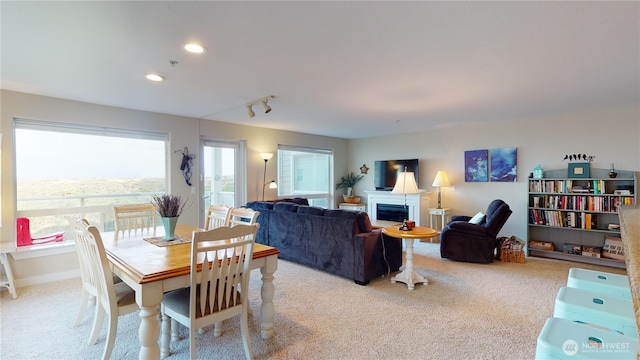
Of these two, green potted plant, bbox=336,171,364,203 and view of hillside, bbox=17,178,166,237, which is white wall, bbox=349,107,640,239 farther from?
view of hillside, bbox=17,178,166,237

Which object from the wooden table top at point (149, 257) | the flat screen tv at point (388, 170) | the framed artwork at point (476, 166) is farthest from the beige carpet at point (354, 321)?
the flat screen tv at point (388, 170)

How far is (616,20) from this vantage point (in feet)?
6.27

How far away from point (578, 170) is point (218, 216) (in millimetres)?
5039

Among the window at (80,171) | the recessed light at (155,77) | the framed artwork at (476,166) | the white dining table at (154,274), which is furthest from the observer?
the framed artwork at (476,166)

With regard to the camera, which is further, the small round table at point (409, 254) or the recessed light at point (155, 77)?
the small round table at point (409, 254)

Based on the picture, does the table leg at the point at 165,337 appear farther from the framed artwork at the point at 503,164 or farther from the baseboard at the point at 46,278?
the framed artwork at the point at 503,164

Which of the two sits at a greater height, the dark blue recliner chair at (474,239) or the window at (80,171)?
the window at (80,171)

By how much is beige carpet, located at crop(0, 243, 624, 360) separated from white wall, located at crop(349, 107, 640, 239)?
1915mm

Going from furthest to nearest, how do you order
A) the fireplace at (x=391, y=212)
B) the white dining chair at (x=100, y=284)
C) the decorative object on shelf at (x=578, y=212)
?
the fireplace at (x=391, y=212) < the decorative object on shelf at (x=578, y=212) < the white dining chair at (x=100, y=284)

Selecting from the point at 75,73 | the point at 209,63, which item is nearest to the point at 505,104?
the point at 209,63

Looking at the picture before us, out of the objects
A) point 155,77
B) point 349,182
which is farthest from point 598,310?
point 349,182

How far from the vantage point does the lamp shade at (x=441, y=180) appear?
5.79 metres

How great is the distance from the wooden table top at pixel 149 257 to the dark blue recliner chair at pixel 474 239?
10.3ft

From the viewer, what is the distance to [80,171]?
4.13m
